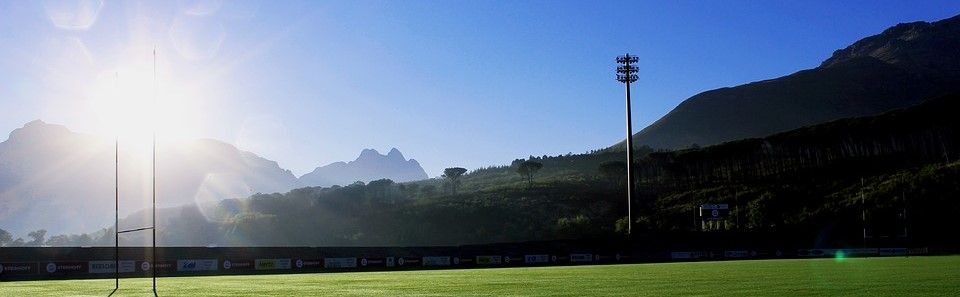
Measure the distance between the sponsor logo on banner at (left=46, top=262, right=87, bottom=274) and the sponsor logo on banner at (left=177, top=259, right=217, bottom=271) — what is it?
19.9 feet

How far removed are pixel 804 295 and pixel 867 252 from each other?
200 feet

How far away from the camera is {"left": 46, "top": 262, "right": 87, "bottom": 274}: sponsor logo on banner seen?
175ft

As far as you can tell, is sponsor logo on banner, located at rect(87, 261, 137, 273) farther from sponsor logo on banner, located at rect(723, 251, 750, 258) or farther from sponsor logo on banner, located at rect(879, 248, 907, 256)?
sponsor logo on banner, located at rect(879, 248, 907, 256)

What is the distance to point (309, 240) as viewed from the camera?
520 feet

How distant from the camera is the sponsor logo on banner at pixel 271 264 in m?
60.7

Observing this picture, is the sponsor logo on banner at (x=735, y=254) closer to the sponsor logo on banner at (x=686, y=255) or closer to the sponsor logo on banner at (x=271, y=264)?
the sponsor logo on banner at (x=686, y=255)

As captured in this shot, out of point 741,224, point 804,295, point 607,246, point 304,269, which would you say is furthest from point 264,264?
point 741,224

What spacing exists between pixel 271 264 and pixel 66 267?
13776 millimetres

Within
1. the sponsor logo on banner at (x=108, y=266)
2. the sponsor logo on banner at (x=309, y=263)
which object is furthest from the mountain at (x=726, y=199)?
the sponsor logo on banner at (x=108, y=266)

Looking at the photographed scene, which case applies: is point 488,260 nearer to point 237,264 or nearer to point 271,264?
point 271,264

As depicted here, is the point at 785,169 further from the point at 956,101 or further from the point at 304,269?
the point at 304,269

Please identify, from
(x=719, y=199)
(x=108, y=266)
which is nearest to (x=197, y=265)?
(x=108, y=266)

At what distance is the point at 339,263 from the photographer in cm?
6388

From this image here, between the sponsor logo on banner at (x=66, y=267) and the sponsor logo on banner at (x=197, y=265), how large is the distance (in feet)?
19.9
